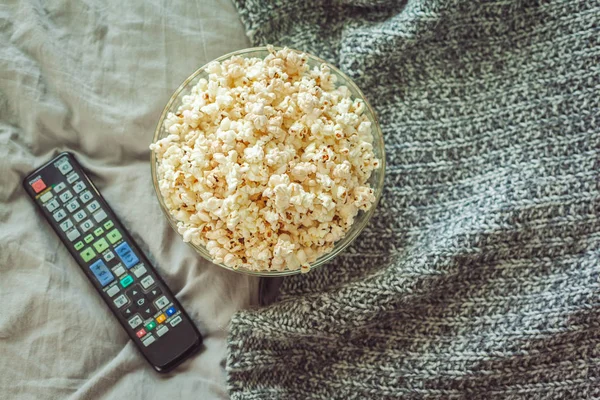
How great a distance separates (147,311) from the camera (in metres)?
0.74

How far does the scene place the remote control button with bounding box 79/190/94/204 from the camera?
743mm

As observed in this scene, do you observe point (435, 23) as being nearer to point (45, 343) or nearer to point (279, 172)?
point (279, 172)

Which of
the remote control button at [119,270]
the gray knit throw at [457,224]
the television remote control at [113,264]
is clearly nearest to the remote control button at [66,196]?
the television remote control at [113,264]

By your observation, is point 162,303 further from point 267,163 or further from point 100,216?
point 267,163

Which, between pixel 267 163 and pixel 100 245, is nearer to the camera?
pixel 267 163

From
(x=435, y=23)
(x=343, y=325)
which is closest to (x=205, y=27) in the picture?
(x=435, y=23)

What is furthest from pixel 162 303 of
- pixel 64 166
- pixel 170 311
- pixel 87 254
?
pixel 64 166

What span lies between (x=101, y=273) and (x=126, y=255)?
38mm

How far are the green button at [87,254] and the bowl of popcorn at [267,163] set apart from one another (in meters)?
0.14

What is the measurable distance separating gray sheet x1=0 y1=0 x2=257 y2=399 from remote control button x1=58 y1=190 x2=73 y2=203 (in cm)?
4

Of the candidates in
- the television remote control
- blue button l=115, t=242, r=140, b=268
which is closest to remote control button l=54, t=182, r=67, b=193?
the television remote control

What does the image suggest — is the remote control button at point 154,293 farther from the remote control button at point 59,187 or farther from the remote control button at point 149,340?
the remote control button at point 59,187

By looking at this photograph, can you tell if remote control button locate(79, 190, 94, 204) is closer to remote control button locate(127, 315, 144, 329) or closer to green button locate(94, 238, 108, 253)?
green button locate(94, 238, 108, 253)

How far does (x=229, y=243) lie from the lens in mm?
637
